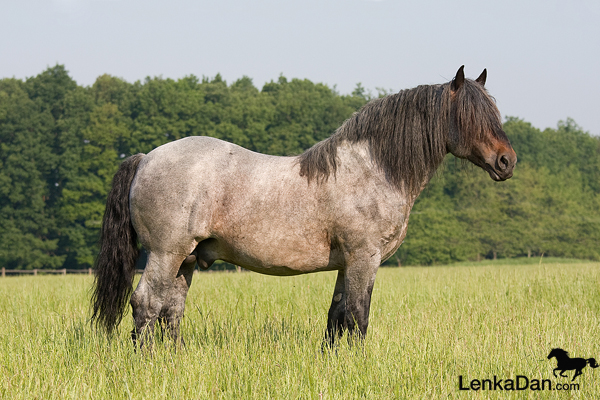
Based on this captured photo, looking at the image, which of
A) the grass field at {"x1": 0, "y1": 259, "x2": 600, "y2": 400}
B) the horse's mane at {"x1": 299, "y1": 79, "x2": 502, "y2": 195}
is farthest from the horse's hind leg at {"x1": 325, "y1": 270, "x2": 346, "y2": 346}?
the horse's mane at {"x1": 299, "y1": 79, "x2": 502, "y2": 195}

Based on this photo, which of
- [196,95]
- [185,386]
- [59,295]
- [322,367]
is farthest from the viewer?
[196,95]

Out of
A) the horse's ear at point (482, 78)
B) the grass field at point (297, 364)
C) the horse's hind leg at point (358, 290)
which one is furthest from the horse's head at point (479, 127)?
the grass field at point (297, 364)

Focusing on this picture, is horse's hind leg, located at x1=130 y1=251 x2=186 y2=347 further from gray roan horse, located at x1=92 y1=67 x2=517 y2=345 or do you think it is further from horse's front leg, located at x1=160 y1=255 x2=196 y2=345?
horse's front leg, located at x1=160 y1=255 x2=196 y2=345

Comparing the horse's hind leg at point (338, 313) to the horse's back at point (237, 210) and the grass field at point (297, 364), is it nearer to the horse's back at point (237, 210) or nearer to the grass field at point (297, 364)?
the grass field at point (297, 364)

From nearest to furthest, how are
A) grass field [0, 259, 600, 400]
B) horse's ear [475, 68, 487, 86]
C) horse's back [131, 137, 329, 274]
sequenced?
grass field [0, 259, 600, 400], horse's back [131, 137, 329, 274], horse's ear [475, 68, 487, 86]

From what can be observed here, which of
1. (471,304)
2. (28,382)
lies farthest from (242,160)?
(471,304)

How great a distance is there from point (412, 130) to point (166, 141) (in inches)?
1305

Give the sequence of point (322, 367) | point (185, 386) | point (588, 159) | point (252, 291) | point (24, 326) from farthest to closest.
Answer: point (588, 159) < point (252, 291) < point (24, 326) < point (322, 367) < point (185, 386)

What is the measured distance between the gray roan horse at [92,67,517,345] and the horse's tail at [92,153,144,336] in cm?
16

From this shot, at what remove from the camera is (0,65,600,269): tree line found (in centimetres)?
3488

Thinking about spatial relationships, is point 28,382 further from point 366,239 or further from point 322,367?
point 366,239

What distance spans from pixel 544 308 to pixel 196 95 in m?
37.1

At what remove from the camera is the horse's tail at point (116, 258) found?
4.95m

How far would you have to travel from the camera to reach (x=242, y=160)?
4.78 metres
